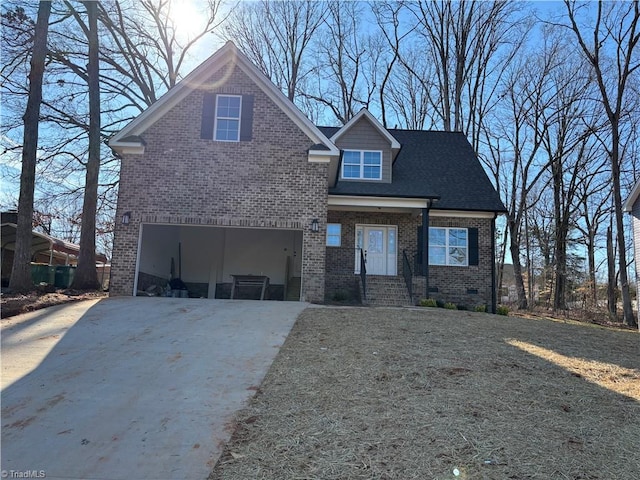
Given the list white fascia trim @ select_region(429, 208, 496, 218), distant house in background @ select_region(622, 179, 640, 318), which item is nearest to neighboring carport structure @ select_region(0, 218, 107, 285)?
white fascia trim @ select_region(429, 208, 496, 218)

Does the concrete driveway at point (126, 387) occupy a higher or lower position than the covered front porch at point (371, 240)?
lower

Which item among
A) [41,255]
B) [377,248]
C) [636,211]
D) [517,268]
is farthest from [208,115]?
[41,255]

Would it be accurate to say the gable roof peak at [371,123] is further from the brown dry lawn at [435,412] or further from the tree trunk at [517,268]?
the tree trunk at [517,268]

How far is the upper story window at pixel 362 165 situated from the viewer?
55.7ft

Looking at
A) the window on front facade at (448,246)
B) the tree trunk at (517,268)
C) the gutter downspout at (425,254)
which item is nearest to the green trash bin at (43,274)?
the gutter downspout at (425,254)

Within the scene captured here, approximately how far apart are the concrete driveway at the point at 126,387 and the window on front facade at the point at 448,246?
27.7 ft

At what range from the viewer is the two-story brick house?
12.7 metres

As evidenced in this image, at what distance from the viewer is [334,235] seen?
16.3m

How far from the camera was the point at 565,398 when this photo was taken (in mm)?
5258

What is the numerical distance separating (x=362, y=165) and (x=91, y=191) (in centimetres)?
962

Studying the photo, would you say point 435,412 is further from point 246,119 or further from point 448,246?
point 448,246

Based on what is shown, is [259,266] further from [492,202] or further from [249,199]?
[492,202]

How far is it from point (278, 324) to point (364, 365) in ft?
9.81

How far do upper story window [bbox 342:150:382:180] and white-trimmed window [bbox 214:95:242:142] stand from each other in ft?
16.8
